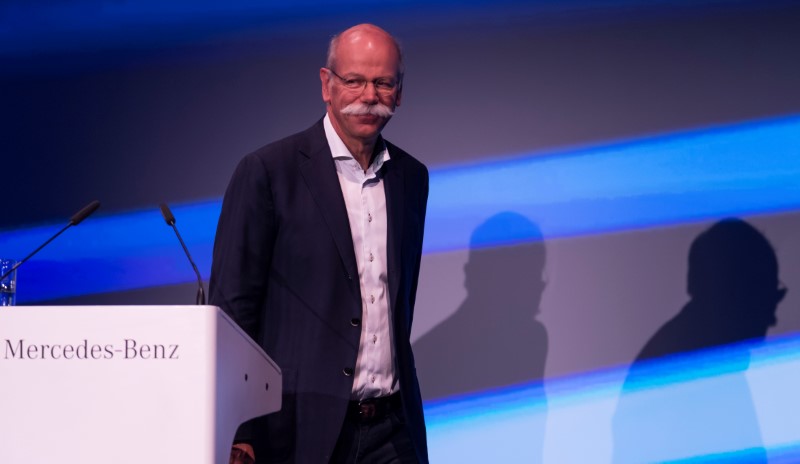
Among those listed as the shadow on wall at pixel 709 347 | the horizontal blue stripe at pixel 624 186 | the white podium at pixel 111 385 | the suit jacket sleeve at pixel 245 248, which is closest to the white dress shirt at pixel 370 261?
the suit jacket sleeve at pixel 245 248

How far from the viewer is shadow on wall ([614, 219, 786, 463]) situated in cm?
365

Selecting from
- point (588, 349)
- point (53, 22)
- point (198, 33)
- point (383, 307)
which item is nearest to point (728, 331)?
point (588, 349)

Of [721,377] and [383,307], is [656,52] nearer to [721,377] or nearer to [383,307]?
[721,377]

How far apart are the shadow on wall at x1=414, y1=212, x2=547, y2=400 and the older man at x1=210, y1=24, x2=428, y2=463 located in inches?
41.9

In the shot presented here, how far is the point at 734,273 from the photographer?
146 inches

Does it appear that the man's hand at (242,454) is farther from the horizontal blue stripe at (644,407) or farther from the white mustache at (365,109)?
the horizontal blue stripe at (644,407)

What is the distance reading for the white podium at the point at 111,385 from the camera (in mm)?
1706

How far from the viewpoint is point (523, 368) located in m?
3.69

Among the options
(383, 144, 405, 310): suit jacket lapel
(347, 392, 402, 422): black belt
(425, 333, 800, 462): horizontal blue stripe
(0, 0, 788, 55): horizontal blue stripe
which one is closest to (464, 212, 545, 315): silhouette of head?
(425, 333, 800, 462): horizontal blue stripe

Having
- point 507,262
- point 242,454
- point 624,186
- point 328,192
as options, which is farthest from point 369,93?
point 624,186

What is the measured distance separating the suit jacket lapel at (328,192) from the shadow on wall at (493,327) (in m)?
1.21

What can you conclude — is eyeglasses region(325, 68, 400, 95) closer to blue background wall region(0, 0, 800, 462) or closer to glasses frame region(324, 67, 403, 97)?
glasses frame region(324, 67, 403, 97)

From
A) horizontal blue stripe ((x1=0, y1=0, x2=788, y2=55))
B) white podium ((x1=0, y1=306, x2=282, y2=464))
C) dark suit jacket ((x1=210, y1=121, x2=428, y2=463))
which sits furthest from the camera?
horizontal blue stripe ((x1=0, y1=0, x2=788, y2=55))

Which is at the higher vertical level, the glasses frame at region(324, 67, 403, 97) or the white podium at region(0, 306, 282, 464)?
the glasses frame at region(324, 67, 403, 97)
